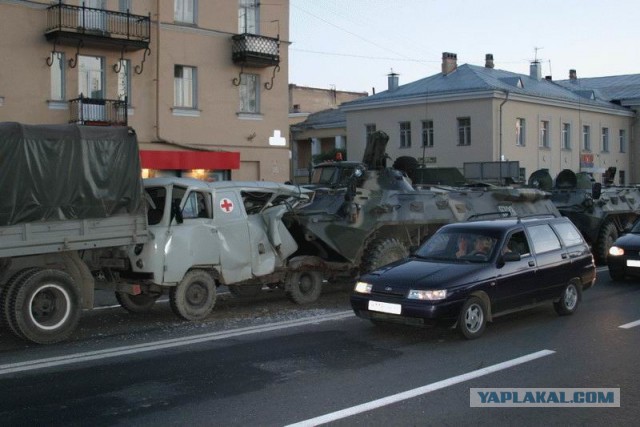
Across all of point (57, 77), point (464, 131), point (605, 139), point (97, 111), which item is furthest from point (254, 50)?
point (605, 139)

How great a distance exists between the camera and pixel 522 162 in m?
42.7

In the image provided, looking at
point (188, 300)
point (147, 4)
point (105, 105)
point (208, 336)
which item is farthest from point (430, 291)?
point (147, 4)

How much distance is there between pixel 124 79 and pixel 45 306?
16116 mm

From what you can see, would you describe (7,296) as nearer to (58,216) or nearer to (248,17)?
(58,216)

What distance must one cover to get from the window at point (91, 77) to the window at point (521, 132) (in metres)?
25.1

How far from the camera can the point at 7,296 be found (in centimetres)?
936

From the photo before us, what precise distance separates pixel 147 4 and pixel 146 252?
16.1 meters

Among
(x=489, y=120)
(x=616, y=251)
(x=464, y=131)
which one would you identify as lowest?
(x=616, y=251)

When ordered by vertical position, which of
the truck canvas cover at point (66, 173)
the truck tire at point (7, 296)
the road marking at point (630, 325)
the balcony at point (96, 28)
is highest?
the balcony at point (96, 28)

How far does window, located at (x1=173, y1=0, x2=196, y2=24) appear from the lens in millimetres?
25922

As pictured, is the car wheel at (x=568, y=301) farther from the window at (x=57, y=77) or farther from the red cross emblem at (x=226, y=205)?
the window at (x=57, y=77)

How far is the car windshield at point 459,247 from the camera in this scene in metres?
10.3

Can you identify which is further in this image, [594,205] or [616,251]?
[594,205]

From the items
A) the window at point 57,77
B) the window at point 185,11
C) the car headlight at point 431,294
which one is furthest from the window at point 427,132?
the car headlight at point 431,294
